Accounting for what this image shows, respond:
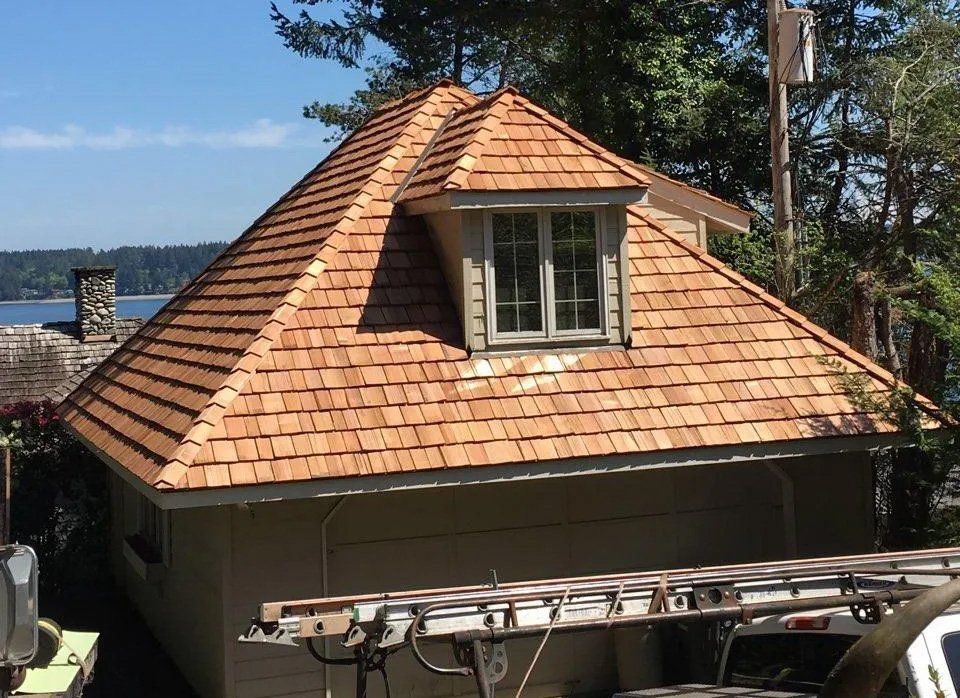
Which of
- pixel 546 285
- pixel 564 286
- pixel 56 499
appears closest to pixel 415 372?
pixel 546 285

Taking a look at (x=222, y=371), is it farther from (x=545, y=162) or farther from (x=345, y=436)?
(x=545, y=162)

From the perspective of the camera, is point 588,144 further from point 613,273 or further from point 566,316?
point 566,316

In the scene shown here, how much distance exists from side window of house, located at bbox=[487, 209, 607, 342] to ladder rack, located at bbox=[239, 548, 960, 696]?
4.39 metres

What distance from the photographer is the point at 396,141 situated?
12906mm

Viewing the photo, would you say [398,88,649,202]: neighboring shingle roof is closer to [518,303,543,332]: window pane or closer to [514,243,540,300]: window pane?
[514,243,540,300]: window pane

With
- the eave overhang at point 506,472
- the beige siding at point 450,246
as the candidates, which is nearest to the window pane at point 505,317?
the beige siding at point 450,246

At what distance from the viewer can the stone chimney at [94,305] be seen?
93.8 ft

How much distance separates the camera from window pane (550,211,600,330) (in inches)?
439

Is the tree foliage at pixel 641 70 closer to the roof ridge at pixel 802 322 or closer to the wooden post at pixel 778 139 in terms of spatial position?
the wooden post at pixel 778 139

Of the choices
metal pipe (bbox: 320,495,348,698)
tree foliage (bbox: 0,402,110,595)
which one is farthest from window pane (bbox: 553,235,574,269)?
tree foliage (bbox: 0,402,110,595)

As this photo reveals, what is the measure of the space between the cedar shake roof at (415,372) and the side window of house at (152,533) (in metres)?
1.10

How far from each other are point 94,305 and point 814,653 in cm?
2457

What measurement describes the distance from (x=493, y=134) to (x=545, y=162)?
623mm

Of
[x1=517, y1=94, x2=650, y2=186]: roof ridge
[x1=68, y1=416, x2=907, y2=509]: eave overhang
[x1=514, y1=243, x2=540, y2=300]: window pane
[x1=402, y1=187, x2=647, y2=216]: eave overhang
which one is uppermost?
[x1=517, y1=94, x2=650, y2=186]: roof ridge
